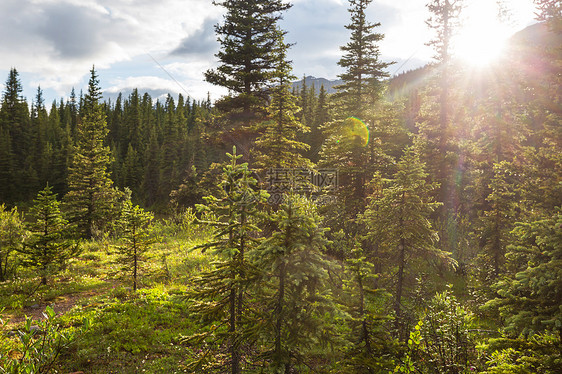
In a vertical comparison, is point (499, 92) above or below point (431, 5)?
below

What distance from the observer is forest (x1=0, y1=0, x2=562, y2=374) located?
5.48m

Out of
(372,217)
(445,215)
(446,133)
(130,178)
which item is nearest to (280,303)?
(372,217)

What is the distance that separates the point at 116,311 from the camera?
1067 cm

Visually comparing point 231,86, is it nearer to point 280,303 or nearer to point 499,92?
point 499,92

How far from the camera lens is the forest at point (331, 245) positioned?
5484 mm

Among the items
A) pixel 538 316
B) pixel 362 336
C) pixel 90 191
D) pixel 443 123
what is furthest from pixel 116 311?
pixel 443 123

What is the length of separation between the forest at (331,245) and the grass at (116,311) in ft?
0.25

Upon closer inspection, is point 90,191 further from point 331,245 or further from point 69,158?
point 69,158

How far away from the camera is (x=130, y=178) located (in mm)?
62281

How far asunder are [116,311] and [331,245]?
9356 millimetres

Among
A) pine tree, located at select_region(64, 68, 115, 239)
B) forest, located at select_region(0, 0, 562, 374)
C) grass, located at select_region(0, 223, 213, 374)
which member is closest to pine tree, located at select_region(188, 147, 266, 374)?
forest, located at select_region(0, 0, 562, 374)

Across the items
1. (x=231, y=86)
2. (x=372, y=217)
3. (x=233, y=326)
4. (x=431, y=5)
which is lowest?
(x=233, y=326)

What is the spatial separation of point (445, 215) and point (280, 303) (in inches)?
670

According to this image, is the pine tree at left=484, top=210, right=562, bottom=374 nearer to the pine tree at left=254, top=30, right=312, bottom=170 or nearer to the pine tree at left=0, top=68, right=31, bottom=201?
the pine tree at left=254, top=30, right=312, bottom=170
